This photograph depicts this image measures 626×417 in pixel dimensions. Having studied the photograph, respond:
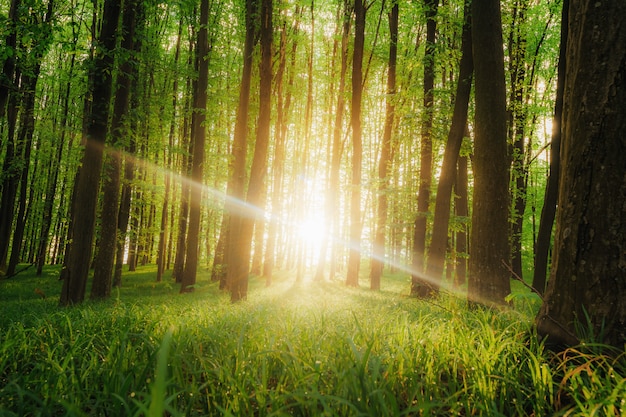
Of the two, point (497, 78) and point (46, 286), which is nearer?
point (497, 78)

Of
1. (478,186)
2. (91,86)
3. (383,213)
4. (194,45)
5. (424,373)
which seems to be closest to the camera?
(424,373)

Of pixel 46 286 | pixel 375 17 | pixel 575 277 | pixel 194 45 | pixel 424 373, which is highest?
pixel 375 17

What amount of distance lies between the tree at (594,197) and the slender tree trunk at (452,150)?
6219mm

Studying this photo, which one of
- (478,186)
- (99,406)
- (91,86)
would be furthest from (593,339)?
(91,86)

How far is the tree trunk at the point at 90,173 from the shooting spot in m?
7.85

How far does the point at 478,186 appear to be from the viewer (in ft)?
18.6

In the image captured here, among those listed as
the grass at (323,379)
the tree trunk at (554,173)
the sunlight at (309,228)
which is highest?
the tree trunk at (554,173)

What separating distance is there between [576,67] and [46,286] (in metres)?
21.0

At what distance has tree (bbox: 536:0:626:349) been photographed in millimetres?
2355

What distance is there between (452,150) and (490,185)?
3927mm

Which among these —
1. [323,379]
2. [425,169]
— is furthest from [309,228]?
[323,379]

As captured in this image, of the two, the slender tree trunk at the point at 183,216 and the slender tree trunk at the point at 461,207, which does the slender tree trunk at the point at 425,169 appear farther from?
the slender tree trunk at the point at 183,216

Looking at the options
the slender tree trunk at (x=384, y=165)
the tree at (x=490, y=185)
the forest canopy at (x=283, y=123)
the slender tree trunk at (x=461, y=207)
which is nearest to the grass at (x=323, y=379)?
the forest canopy at (x=283, y=123)

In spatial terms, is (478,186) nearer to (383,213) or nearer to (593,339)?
(593,339)
